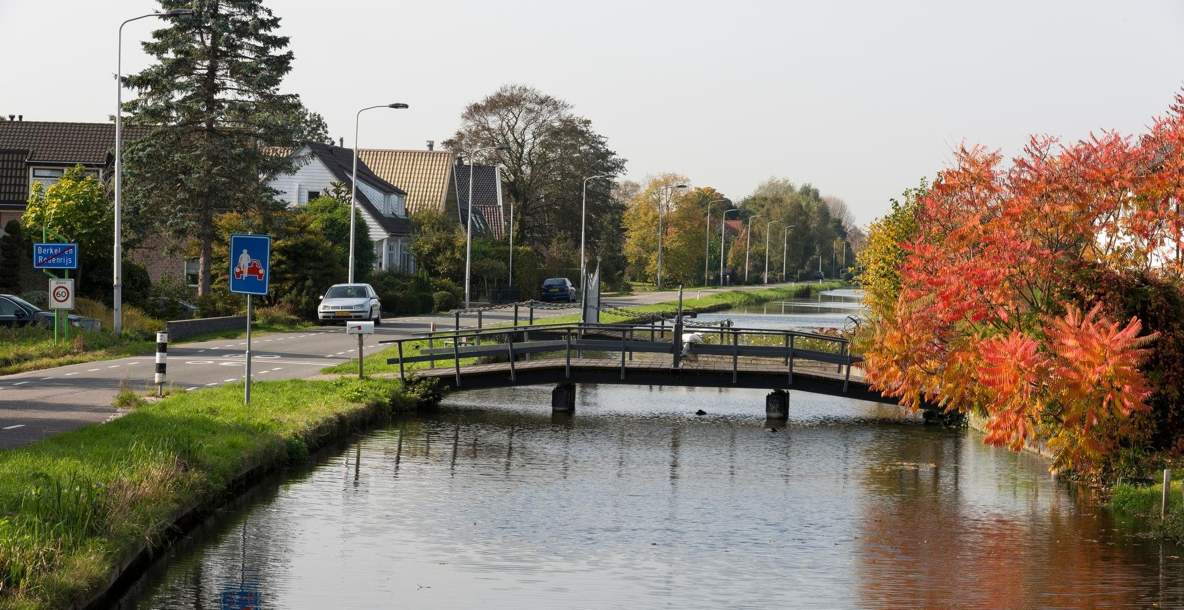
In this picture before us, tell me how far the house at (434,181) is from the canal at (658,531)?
6527 cm

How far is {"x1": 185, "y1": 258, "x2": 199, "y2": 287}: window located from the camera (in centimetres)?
6243

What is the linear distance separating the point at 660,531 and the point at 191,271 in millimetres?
49907

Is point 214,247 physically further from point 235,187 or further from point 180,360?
point 180,360

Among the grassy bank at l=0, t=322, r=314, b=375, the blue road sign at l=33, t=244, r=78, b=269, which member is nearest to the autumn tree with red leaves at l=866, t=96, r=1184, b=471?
the grassy bank at l=0, t=322, r=314, b=375

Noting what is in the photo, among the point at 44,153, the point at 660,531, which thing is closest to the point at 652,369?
the point at 660,531

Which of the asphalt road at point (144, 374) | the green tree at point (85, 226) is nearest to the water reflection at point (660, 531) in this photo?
the asphalt road at point (144, 374)

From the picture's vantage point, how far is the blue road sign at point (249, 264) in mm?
22906

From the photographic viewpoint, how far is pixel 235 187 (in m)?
50.6

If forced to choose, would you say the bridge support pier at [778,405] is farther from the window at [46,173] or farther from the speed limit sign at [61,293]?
the window at [46,173]

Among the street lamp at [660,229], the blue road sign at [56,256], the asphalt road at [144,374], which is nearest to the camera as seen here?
the asphalt road at [144,374]

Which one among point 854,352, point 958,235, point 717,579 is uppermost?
point 958,235

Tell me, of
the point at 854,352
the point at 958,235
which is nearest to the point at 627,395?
the point at 854,352

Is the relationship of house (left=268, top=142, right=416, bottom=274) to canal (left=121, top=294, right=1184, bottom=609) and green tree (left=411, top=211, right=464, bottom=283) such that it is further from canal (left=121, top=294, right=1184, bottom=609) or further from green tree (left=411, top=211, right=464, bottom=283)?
canal (left=121, top=294, right=1184, bottom=609)

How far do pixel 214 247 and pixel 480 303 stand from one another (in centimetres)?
2072
